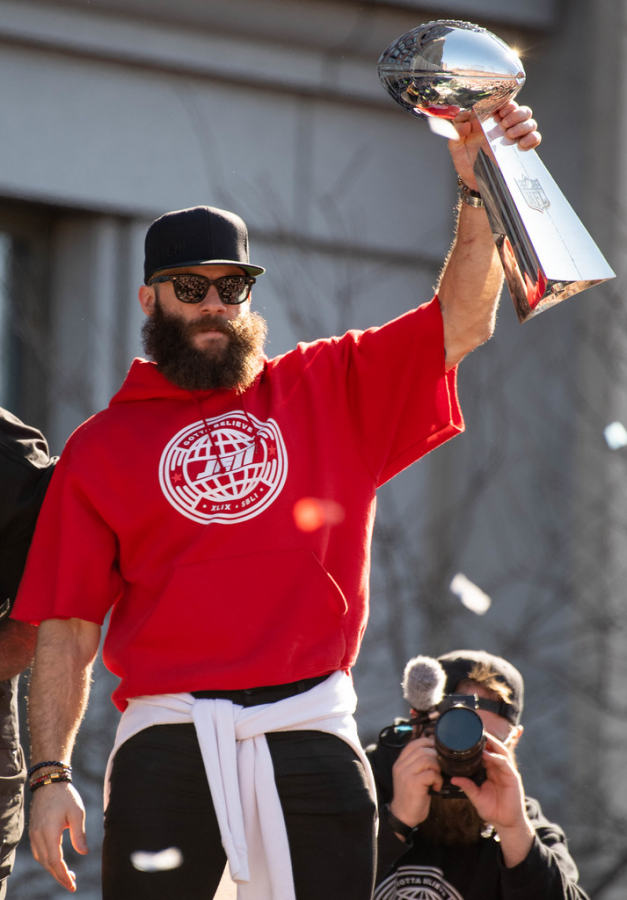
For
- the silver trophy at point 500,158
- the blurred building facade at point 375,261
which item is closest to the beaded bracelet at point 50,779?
the silver trophy at point 500,158

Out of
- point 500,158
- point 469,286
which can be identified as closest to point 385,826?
point 469,286

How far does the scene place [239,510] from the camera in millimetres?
2561

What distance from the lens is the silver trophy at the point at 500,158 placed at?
232 centimetres

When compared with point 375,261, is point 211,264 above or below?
below

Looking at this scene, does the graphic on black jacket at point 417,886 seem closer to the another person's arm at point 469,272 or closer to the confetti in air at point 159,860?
the confetti in air at point 159,860

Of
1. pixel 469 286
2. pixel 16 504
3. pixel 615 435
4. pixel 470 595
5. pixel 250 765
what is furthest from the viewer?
pixel 470 595

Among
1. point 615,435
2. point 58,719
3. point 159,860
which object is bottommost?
point 159,860

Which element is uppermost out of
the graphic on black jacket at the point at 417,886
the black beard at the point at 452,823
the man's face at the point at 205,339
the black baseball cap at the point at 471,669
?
the man's face at the point at 205,339

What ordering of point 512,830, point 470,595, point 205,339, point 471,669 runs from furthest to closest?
point 470,595 < point 471,669 < point 512,830 < point 205,339

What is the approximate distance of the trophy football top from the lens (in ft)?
7.91

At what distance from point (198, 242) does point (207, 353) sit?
0.80 feet

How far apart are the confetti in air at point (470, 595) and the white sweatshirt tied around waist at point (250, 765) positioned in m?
3.82

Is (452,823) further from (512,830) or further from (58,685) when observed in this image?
(58,685)

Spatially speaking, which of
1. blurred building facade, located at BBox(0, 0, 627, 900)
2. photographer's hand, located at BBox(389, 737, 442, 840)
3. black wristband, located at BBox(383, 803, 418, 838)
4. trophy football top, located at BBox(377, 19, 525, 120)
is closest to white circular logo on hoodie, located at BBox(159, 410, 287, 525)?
trophy football top, located at BBox(377, 19, 525, 120)
